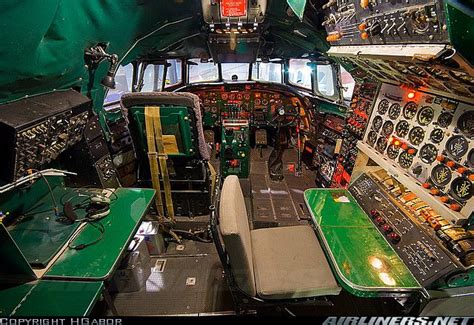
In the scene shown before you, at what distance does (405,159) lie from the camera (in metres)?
2.01

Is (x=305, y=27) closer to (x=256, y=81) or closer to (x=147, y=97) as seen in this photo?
(x=256, y=81)

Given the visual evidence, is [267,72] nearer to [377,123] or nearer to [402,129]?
[377,123]

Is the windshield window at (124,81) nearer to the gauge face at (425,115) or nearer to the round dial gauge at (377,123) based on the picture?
the round dial gauge at (377,123)

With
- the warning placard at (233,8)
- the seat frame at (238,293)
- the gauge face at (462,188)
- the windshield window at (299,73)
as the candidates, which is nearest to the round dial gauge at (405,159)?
the gauge face at (462,188)

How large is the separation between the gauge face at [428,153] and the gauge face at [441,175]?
0.08 meters

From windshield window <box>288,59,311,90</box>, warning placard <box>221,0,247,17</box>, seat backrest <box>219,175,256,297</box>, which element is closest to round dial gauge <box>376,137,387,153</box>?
seat backrest <box>219,175,256,297</box>

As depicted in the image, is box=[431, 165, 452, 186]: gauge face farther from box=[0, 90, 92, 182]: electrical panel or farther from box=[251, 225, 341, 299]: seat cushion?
box=[0, 90, 92, 182]: electrical panel

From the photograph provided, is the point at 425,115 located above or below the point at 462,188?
above

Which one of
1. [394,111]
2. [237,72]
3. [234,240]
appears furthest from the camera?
[237,72]

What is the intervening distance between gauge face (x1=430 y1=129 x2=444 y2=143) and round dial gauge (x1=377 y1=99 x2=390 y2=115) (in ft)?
2.15

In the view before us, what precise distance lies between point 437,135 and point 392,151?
0.42 metres

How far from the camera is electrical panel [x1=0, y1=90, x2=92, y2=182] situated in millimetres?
1352

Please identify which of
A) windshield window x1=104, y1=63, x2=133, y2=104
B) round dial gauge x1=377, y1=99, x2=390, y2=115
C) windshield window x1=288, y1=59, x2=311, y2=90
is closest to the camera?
round dial gauge x1=377, y1=99, x2=390, y2=115

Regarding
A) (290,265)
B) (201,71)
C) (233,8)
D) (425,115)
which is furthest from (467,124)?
(201,71)
